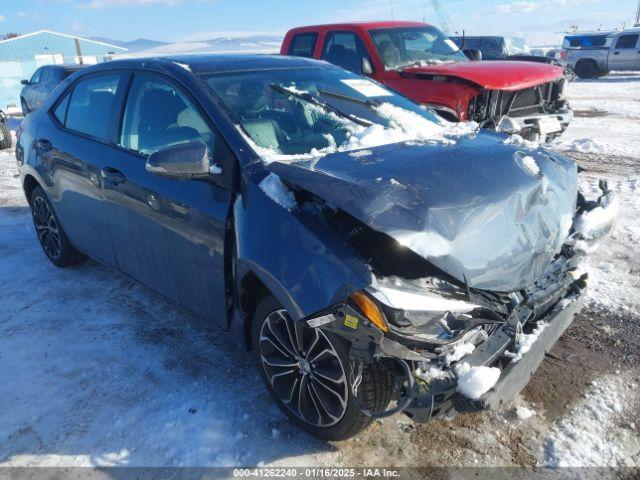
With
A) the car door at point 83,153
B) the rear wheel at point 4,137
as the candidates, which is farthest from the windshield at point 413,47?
the rear wheel at point 4,137

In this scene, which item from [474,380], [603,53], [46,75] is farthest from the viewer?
[603,53]

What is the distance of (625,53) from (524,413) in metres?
23.7

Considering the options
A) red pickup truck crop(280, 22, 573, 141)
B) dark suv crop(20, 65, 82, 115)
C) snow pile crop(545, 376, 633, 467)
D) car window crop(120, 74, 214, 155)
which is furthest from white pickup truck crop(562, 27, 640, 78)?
car window crop(120, 74, 214, 155)

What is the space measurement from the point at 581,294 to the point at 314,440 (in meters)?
1.61

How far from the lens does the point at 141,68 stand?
335 cm

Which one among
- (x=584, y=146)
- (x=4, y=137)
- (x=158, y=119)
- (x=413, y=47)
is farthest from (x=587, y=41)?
(x=158, y=119)

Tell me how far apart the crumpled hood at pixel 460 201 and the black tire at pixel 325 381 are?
0.56 m

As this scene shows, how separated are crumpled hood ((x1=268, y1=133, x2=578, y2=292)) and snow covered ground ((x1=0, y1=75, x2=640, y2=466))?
31.5 inches

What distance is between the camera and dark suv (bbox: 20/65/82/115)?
45.2 feet

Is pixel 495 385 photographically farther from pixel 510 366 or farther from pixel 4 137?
pixel 4 137

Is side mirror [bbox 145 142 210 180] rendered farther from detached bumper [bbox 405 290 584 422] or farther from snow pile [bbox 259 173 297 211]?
detached bumper [bbox 405 290 584 422]

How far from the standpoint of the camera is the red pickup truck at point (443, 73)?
20.7 feet

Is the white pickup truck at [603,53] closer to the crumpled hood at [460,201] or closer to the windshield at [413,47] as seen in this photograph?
the windshield at [413,47]

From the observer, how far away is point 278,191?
241 cm
